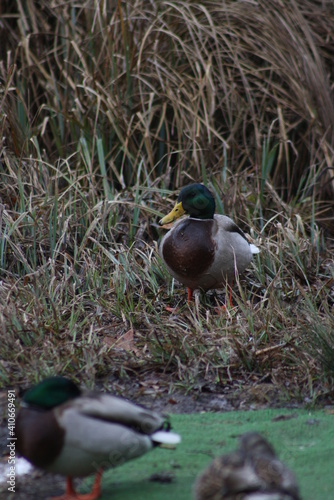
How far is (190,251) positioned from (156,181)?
4.17 feet

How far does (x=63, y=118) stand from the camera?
6129 mm

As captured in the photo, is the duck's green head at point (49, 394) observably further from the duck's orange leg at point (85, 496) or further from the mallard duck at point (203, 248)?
the mallard duck at point (203, 248)

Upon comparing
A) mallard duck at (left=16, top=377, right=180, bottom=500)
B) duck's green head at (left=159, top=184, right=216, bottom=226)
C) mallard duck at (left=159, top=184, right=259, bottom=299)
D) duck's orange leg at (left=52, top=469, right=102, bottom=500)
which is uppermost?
mallard duck at (left=16, top=377, right=180, bottom=500)

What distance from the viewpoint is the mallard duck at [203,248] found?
4691 millimetres

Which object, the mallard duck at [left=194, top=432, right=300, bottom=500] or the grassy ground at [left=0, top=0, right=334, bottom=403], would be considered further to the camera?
the grassy ground at [left=0, top=0, right=334, bottom=403]

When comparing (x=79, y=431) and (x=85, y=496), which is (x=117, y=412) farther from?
(x=85, y=496)

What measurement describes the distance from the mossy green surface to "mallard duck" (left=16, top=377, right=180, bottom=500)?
0.20m

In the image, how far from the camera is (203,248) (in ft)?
15.4

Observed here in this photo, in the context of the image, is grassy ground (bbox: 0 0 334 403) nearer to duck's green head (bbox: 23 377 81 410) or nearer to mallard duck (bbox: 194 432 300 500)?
duck's green head (bbox: 23 377 81 410)

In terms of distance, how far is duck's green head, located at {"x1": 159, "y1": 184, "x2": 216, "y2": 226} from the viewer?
16.1ft

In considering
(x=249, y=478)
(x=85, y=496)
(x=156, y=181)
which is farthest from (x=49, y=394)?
(x=156, y=181)

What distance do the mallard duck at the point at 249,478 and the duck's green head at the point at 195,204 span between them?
281 centimetres

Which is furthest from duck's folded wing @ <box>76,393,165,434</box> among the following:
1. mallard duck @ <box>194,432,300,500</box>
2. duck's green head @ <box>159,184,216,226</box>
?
duck's green head @ <box>159,184,216,226</box>

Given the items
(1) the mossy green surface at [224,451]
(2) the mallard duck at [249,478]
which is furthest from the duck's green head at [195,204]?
(2) the mallard duck at [249,478]
